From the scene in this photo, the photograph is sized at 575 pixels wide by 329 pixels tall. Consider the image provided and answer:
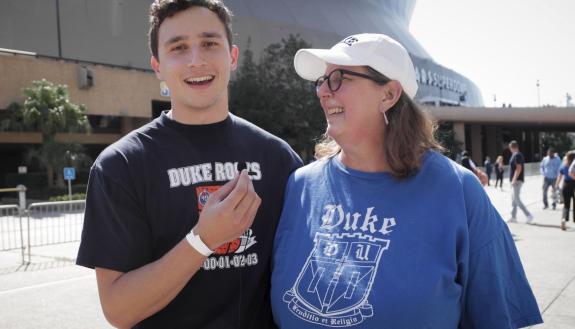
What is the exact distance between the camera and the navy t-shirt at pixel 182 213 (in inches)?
78.4

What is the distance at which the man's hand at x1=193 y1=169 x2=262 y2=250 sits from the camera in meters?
1.70

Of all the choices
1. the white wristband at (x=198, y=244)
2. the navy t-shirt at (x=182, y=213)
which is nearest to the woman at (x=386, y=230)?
the navy t-shirt at (x=182, y=213)

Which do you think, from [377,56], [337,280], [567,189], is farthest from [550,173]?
[337,280]

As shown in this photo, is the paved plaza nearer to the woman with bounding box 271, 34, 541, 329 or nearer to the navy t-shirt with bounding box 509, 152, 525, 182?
the navy t-shirt with bounding box 509, 152, 525, 182

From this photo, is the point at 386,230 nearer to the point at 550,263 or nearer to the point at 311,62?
the point at 311,62

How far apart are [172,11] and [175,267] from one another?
3.50 feet

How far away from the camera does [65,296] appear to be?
6906mm

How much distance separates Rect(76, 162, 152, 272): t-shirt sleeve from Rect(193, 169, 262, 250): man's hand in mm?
362

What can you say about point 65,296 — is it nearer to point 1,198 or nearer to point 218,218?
point 218,218

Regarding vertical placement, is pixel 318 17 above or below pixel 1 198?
above

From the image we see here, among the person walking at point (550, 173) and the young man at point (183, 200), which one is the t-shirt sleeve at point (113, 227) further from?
the person walking at point (550, 173)

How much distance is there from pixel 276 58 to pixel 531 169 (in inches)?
849

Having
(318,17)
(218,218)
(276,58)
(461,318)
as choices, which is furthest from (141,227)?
(318,17)

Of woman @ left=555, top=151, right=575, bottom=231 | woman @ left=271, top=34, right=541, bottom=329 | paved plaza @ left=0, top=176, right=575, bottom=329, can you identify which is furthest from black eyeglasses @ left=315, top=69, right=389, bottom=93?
woman @ left=555, top=151, right=575, bottom=231
